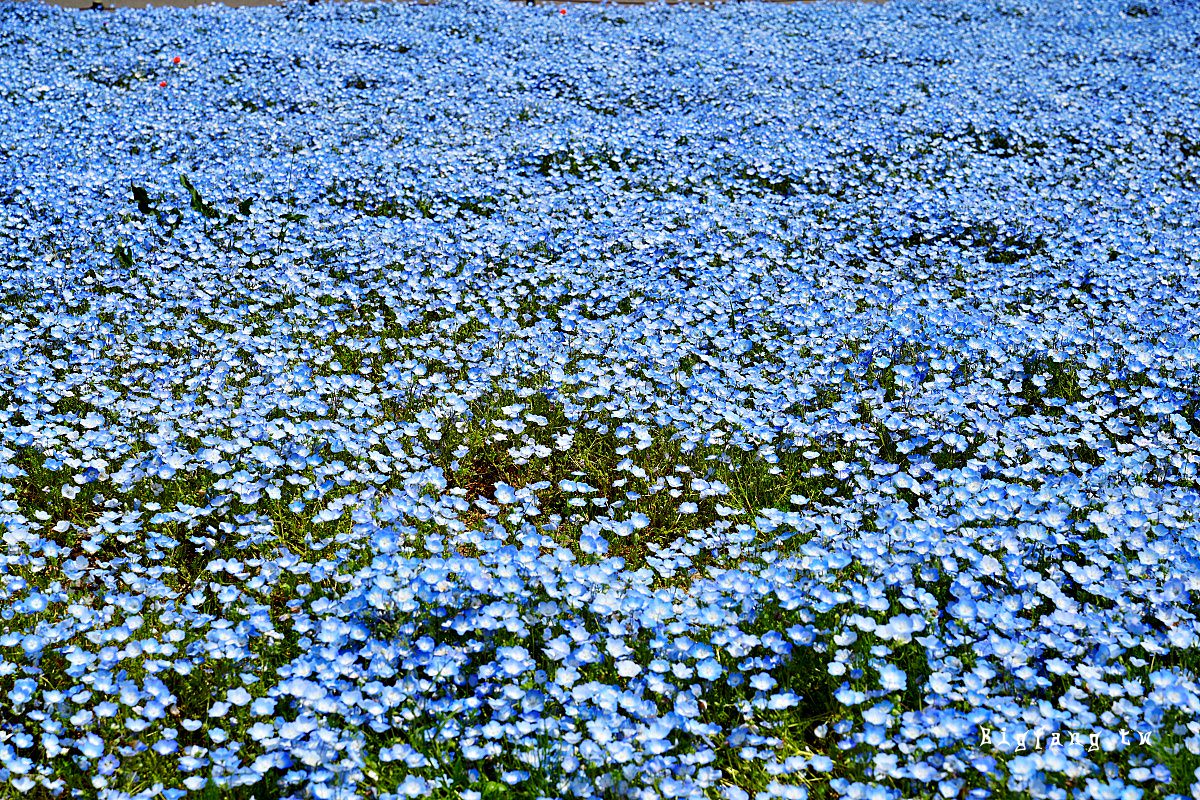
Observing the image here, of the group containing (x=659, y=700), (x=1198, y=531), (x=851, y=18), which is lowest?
(x=659, y=700)

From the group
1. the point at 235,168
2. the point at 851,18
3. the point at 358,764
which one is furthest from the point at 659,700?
the point at 851,18

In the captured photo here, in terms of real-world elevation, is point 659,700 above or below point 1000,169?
below

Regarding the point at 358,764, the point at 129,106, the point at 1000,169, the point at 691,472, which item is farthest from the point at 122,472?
the point at 1000,169

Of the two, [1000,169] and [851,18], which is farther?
[851,18]

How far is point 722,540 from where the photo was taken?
4.38 m

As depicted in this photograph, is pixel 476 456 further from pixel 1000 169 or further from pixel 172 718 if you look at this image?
pixel 1000 169

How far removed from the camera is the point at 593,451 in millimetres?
5203

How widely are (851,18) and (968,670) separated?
542 inches

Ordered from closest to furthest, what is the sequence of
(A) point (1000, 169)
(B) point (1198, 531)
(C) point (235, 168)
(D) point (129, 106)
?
(B) point (1198, 531), (C) point (235, 168), (A) point (1000, 169), (D) point (129, 106)

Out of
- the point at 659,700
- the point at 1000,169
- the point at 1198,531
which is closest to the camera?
the point at 659,700

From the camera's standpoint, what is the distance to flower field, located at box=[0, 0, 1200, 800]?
3295mm

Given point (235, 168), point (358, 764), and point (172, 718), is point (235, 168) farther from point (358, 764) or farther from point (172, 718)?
point (358, 764)

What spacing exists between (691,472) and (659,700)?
168cm

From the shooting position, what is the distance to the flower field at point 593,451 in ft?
10.8
